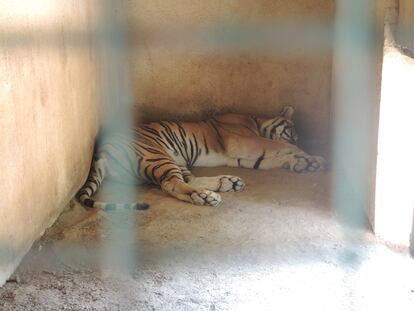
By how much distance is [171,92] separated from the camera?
9.95 ft

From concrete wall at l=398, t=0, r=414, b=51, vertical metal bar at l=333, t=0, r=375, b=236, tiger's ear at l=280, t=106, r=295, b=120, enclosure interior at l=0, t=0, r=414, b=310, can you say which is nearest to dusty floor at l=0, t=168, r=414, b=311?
enclosure interior at l=0, t=0, r=414, b=310

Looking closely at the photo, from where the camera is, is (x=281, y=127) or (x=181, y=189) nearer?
(x=181, y=189)

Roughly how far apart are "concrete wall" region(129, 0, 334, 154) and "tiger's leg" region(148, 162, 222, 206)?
1.68ft

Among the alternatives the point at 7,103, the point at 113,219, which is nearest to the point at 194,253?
the point at 113,219

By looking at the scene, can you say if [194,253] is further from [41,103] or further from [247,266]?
[41,103]

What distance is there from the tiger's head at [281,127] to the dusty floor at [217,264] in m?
0.69

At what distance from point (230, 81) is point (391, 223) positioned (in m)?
1.25

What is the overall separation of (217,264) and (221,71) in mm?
1331

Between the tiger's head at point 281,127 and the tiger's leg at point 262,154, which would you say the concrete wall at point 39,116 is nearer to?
the tiger's leg at point 262,154

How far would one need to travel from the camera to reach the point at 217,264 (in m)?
1.88

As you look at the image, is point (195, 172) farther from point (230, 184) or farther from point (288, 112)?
point (288, 112)

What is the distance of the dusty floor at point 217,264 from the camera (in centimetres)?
168

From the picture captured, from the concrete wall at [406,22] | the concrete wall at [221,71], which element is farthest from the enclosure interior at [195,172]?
the concrete wall at [406,22]

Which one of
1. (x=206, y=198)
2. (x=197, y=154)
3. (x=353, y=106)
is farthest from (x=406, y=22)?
(x=197, y=154)
